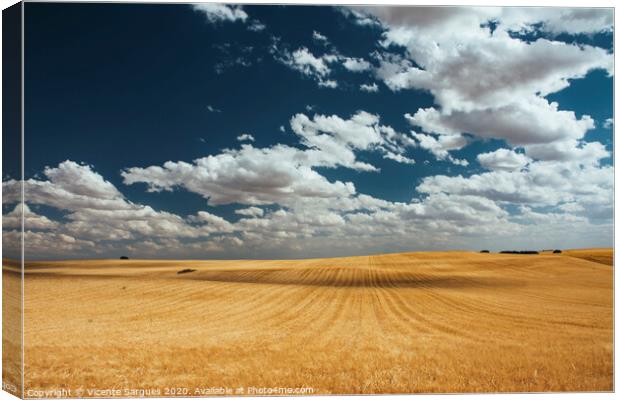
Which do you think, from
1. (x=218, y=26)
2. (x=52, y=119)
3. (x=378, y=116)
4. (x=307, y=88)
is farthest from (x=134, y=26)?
(x=378, y=116)

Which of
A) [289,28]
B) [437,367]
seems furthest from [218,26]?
[437,367]

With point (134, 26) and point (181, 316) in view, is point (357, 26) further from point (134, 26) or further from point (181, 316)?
point (181, 316)

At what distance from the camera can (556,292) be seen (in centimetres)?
1302

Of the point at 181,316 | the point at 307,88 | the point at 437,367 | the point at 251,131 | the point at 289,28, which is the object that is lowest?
the point at 437,367

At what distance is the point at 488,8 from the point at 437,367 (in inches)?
284

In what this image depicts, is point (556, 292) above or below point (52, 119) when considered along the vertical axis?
below

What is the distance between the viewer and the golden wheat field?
8555 millimetres

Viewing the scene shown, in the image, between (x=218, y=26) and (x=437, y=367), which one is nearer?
(x=437, y=367)

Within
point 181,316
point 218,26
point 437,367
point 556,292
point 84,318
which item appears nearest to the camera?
point 437,367

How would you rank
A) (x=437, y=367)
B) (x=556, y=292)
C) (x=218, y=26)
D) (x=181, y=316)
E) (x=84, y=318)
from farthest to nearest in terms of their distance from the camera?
(x=556, y=292)
(x=181, y=316)
(x=84, y=318)
(x=218, y=26)
(x=437, y=367)

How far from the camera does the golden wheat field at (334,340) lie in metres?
8.55

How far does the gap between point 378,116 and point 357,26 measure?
1.94 meters

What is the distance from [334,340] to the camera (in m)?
9.55

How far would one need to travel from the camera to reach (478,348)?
923 centimetres
